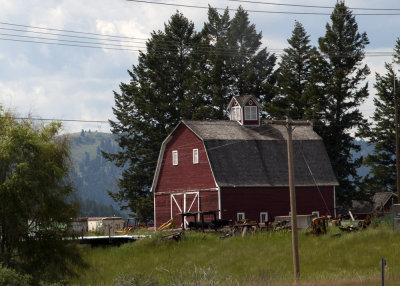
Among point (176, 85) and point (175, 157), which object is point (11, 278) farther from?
point (176, 85)

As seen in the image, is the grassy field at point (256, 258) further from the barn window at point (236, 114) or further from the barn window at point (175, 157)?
the barn window at point (236, 114)

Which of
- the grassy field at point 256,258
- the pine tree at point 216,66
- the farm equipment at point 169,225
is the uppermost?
the pine tree at point 216,66

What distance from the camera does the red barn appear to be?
5488 centimetres

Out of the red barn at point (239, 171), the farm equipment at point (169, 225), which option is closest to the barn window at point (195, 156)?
the red barn at point (239, 171)

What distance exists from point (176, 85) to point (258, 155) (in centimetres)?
2288

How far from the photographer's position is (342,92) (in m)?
70.1

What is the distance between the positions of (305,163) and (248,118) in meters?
6.28

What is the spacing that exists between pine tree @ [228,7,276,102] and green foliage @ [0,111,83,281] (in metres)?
46.0

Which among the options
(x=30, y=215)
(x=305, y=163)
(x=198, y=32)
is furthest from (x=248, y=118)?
(x=30, y=215)

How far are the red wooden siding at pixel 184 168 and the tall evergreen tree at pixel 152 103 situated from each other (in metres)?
12.6

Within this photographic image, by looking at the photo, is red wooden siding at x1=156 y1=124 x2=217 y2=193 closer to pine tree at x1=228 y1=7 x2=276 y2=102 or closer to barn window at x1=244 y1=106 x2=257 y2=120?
barn window at x1=244 y1=106 x2=257 y2=120

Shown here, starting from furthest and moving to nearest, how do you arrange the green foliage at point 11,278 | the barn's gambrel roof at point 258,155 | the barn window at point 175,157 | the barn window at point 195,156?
1. the barn window at point 175,157
2. the barn window at point 195,156
3. the barn's gambrel roof at point 258,155
4. the green foliage at point 11,278

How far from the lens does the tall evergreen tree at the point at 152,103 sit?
245ft

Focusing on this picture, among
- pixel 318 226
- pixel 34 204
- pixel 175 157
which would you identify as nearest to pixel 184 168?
pixel 175 157
